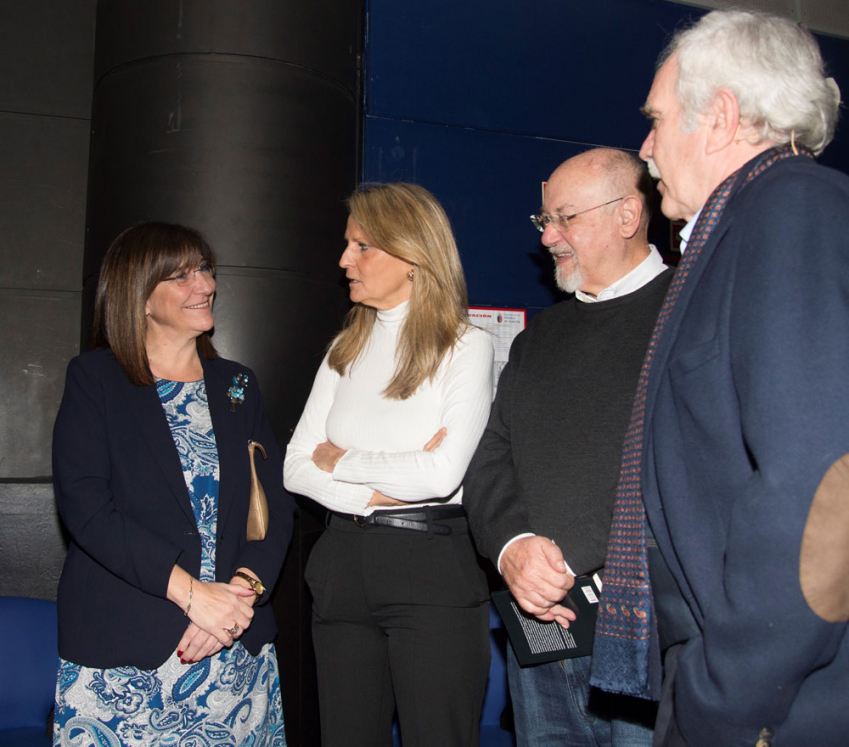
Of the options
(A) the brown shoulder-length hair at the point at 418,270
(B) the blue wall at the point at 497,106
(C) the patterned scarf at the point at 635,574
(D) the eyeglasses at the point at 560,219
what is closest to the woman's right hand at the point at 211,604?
(A) the brown shoulder-length hair at the point at 418,270

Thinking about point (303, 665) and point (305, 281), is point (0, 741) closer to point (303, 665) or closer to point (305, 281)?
point (303, 665)

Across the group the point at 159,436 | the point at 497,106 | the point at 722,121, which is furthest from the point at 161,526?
the point at 497,106

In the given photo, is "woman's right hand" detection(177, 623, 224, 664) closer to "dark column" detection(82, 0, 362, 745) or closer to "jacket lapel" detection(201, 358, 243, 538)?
"jacket lapel" detection(201, 358, 243, 538)

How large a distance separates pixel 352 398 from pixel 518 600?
32.0 inches

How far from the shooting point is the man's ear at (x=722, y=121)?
1.19 m

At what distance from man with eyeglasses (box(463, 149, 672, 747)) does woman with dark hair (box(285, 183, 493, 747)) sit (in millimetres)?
115

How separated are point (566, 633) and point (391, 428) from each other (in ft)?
2.43

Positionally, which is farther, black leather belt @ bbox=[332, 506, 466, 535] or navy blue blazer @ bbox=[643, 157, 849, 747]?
black leather belt @ bbox=[332, 506, 466, 535]

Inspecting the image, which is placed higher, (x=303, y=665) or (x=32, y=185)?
(x=32, y=185)

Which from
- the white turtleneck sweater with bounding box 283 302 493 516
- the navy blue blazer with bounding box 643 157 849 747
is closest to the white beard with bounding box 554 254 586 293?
the white turtleneck sweater with bounding box 283 302 493 516

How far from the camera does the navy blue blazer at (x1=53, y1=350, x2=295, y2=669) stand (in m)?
1.84

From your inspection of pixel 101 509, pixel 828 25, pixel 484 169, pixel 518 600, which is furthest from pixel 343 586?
pixel 828 25

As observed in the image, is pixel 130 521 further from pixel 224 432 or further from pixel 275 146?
pixel 275 146

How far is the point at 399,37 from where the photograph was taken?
3.21 meters
